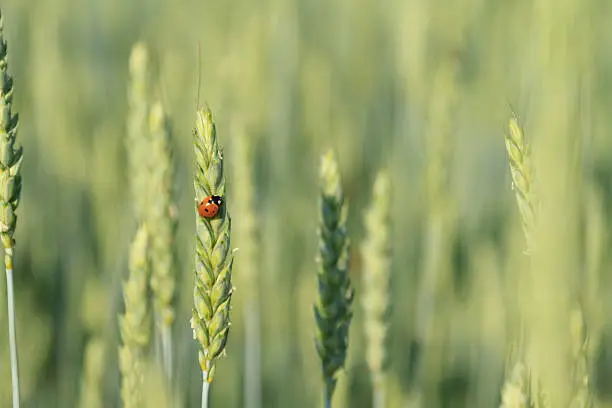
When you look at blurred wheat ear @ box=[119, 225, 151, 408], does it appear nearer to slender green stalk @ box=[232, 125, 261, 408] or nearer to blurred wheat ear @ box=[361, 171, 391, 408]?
blurred wheat ear @ box=[361, 171, 391, 408]

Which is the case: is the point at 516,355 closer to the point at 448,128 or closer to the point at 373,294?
the point at 373,294

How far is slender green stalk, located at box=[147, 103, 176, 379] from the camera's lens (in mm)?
1126

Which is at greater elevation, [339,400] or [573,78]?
[573,78]

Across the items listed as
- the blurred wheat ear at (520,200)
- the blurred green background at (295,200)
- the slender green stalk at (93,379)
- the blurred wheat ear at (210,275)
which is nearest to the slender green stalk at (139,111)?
the blurred green background at (295,200)

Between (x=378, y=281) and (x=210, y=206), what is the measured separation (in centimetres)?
63

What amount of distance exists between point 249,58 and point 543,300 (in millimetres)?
1805

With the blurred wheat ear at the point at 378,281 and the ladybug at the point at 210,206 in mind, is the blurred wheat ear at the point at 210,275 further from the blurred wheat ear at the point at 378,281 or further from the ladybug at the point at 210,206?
the blurred wheat ear at the point at 378,281

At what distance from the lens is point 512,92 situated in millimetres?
2721

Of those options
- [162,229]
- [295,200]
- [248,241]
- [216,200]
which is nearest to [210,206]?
[216,200]

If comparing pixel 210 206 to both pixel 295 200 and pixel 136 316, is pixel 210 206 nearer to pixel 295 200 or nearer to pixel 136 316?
pixel 136 316

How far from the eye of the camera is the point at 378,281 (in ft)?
4.38

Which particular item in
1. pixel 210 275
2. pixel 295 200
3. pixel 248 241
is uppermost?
pixel 295 200

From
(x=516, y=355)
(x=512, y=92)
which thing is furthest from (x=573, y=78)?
(x=512, y=92)

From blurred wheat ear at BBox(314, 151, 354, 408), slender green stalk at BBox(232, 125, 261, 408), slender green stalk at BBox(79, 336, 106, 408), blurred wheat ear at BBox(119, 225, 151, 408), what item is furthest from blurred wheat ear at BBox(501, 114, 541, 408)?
slender green stalk at BBox(232, 125, 261, 408)
